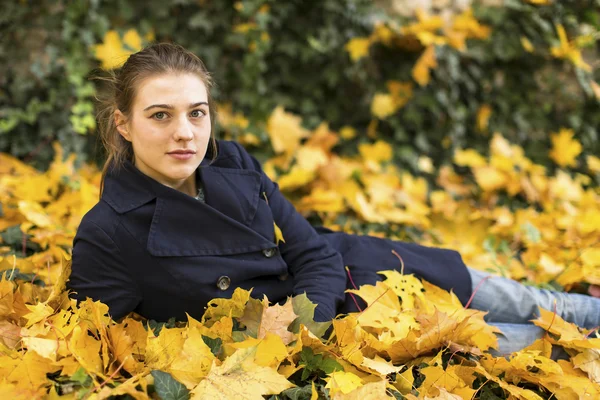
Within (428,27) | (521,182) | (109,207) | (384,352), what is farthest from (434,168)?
(109,207)

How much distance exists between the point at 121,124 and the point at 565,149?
3.22 metres

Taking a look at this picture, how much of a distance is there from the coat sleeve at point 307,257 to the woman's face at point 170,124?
15.1 inches

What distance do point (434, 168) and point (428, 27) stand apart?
93 centimetres

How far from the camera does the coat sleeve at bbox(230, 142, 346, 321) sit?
1985 mm

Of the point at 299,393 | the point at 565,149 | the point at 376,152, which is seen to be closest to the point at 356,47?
the point at 376,152

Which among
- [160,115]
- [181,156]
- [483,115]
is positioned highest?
[160,115]

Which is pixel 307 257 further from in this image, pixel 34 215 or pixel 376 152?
pixel 376 152

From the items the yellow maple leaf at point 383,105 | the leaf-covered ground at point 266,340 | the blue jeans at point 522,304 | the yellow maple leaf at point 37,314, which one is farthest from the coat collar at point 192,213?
the yellow maple leaf at point 383,105

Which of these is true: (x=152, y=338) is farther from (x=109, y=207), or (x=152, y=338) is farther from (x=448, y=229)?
(x=448, y=229)

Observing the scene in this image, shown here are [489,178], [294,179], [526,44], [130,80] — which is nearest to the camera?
[130,80]

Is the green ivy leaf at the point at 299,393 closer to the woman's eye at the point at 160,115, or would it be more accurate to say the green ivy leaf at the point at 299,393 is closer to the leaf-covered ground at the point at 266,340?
the leaf-covered ground at the point at 266,340

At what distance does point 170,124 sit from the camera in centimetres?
180

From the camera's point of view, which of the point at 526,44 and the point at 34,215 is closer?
the point at 34,215

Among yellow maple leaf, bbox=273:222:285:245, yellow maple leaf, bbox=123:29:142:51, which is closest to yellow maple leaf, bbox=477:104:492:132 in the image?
yellow maple leaf, bbox=123:29:142:51
